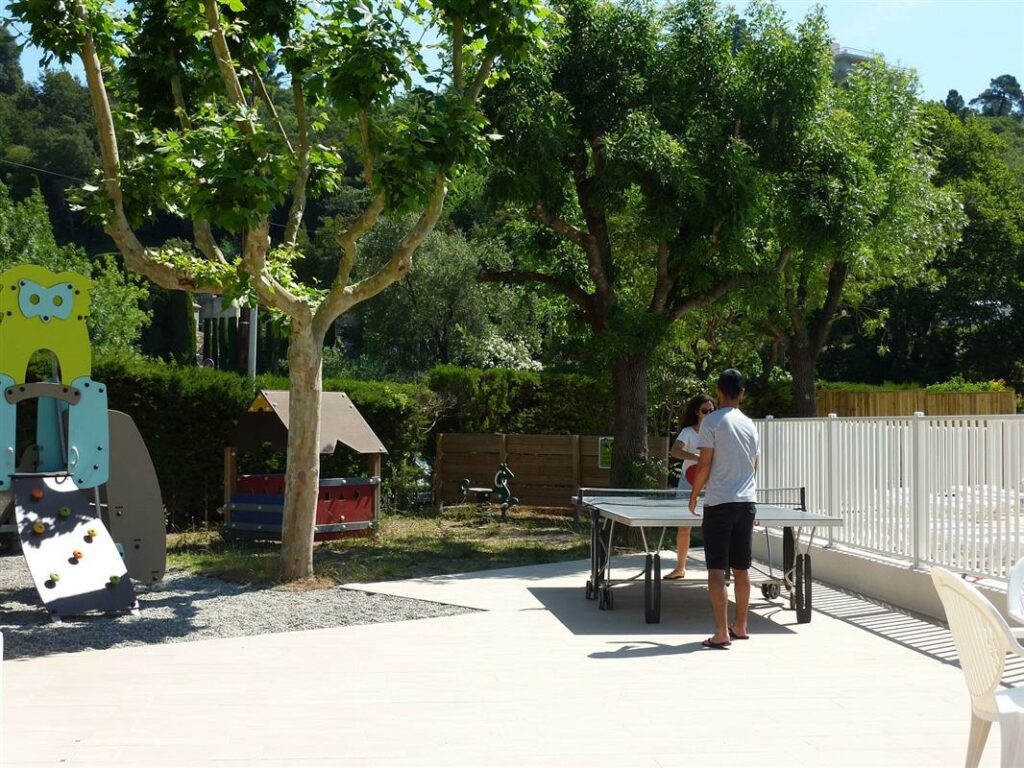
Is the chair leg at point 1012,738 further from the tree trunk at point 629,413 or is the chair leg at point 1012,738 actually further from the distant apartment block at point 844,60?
the distant apartment block at point 844,60

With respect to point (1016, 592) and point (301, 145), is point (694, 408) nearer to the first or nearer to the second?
point (301, 145)

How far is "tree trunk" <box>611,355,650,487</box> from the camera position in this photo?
17156 millimetres

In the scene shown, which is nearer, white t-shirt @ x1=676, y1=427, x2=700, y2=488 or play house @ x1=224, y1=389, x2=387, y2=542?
white t-shirt @ x1=676, y1=427, x2=700, y2=488

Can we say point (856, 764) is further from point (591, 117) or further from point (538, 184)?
point (591, 117)

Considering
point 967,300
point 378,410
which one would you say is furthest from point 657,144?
point 967,300

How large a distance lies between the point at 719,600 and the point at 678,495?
3819 millimetres

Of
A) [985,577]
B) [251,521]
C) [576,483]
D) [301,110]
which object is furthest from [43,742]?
[576,483]

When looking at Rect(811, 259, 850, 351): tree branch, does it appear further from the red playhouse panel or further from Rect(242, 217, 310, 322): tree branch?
Rect(242, 217, 310, 322): tree branch

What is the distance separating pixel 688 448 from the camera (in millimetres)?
11602

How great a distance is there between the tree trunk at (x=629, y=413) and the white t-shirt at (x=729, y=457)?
8.46 meters

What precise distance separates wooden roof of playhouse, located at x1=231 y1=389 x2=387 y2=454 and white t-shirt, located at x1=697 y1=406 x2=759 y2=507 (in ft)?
25.3

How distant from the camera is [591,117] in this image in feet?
53.3

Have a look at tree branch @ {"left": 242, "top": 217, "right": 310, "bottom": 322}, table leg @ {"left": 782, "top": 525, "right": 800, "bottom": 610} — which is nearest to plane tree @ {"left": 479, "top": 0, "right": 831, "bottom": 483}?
tree branch @ {"left": 242, "top": 217, "right": 310, "bottom": 322}

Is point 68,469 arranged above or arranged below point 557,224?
below
